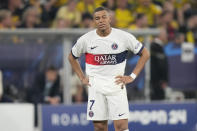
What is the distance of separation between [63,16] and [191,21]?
406cm

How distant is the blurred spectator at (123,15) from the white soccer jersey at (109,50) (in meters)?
5.51

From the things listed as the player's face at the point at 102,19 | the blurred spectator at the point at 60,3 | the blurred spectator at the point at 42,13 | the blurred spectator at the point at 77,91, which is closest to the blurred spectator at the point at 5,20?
the blurred spectator at the point at 42,13

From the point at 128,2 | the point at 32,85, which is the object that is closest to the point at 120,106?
the point at 32,85

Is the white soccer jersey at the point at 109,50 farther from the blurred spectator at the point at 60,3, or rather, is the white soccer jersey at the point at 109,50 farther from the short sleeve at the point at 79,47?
the blurred spectator at the point at 60,3

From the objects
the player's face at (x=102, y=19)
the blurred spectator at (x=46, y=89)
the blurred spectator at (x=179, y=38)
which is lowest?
the blurred spectator at (x=46, y=89)

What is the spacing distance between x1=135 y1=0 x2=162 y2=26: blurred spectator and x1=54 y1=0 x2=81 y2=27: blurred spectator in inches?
65.9

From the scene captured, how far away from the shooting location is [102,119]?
8.80 meters

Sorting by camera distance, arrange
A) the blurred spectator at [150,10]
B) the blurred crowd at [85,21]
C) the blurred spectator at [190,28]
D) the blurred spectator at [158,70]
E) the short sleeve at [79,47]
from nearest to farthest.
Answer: the short sleeve at [79,47]
the blurred crowd at [85,21]
the blurred spectator at [158,70]
the blurred spectator at [150,10]
the blurred spectator at [190,28]

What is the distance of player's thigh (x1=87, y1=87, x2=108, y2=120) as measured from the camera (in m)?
8.79

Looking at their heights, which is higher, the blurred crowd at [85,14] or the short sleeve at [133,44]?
the blurred crowd at [85,14]

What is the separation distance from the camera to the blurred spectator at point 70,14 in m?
14.1

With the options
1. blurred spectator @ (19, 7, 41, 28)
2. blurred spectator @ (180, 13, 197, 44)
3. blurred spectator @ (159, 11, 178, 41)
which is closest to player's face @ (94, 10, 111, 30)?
blurred spectator @ (19, 7, 41, 28)

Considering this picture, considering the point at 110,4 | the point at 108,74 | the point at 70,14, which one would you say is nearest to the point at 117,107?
the point at 108,74

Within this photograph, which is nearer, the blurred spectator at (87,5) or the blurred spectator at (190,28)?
the blurred spectator at (87,5)
